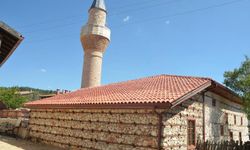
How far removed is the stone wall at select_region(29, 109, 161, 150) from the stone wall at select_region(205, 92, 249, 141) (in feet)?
14.7

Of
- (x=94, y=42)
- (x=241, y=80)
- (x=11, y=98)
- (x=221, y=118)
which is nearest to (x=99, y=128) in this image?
(x=221, y=118)

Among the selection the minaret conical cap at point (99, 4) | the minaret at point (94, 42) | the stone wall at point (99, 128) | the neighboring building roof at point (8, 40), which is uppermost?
the minaret conical cap at point (99, 4)

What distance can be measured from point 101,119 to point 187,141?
416cm

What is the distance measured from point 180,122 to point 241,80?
8.13 meters

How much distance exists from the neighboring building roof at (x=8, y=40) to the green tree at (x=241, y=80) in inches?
524

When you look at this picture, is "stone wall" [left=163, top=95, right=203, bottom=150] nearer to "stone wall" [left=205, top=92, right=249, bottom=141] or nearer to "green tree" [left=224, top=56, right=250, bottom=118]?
"stone wall" [left=205, top=92, right=249, bottom=141]

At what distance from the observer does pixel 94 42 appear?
29.6 m

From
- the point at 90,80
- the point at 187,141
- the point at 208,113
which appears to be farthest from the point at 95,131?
the point at 90,80

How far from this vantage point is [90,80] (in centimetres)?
2889

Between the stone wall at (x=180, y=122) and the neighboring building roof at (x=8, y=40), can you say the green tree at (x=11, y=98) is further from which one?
the stone wall at (x=180, y=122)

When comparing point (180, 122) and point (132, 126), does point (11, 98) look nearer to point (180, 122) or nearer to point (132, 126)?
point (132, 126)

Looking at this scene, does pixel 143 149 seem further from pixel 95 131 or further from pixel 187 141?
pixel 95 131

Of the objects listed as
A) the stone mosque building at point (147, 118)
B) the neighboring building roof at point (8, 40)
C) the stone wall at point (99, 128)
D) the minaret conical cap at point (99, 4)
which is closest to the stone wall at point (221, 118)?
the stone mosque building at point (147, 118)

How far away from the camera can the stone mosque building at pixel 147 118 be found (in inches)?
412
